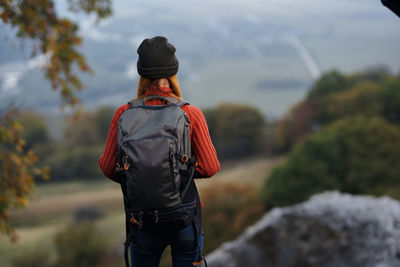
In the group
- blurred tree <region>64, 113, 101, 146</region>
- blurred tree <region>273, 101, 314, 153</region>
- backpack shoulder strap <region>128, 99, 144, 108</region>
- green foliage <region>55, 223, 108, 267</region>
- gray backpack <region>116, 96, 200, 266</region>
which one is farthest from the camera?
blurred tree <region>64, 113, 101, 146</region>

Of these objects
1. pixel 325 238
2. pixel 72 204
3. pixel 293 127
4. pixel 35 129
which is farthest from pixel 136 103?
pixel 35 129

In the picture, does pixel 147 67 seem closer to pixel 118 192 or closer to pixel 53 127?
pixel 118 192

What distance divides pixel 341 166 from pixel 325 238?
69.5 feet

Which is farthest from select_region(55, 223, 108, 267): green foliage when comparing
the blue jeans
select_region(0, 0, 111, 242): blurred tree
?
the blue jeans

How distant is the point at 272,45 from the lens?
106688mm

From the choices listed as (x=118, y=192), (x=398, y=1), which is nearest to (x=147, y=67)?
(x=398, y=1)

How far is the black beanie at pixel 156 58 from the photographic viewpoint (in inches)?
115

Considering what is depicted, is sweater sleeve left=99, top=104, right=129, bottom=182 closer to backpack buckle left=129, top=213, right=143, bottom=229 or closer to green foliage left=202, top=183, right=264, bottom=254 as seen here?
backpack buckle left=129, top=213, right=143, bottom=229

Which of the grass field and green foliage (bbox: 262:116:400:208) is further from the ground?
green foliage (bbox: 262:116:400:208)

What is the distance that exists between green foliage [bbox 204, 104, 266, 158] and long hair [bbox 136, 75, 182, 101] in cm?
4764

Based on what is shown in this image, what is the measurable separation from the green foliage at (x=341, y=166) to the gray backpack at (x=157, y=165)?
23.4 meters

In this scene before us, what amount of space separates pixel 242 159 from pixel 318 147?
26.4 m

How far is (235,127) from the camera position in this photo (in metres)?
51.3

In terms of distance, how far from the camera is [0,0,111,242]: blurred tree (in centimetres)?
599
